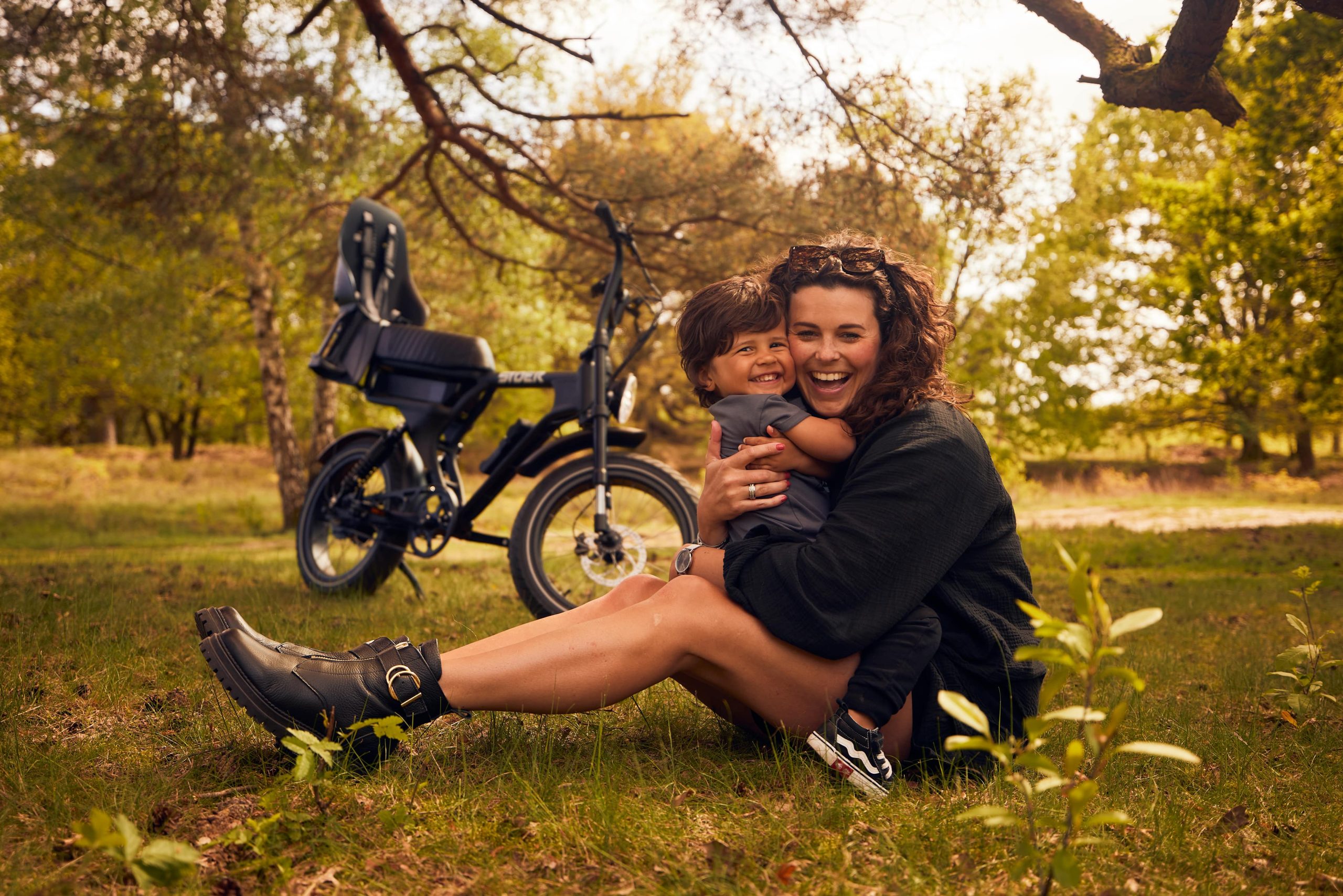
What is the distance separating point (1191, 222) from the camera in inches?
504

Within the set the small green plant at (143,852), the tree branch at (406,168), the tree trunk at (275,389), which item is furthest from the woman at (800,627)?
the tree trunk at (275,389)

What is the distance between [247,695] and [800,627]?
4.06 ft

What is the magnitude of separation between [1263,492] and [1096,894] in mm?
19908

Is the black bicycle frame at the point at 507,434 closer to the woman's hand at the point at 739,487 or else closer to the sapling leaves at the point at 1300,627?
the woman's hand at the point at 739,487

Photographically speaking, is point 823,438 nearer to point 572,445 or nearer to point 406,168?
point 572,445

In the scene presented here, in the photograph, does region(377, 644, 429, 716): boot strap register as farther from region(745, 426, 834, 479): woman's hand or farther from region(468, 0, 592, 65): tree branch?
region(468, 0, 592, 65): tree branch

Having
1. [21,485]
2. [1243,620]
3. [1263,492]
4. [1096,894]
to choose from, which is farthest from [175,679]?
[1263,492]

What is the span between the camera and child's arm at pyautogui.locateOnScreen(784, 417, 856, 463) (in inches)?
94.7

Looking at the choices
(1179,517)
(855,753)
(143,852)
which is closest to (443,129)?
(855,753)

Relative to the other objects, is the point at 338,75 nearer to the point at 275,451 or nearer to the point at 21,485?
the point at 275,451

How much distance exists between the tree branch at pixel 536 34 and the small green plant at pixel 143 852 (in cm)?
487

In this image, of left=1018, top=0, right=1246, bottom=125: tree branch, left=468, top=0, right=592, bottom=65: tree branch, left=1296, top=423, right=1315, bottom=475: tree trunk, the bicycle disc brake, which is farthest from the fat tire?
left=1296, top=423, right=1315, bottom=475: tree trunk

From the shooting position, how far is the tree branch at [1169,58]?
335cm

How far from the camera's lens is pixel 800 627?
2109 mm
